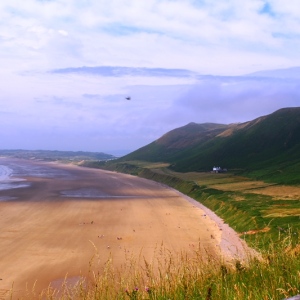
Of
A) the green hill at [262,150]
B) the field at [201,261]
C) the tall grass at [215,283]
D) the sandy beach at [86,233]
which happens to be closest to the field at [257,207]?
the field at [201,261]

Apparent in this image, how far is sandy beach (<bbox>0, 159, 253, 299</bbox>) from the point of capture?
2410cm

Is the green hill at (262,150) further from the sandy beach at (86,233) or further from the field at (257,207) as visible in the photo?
the sandy beach at (86,233)

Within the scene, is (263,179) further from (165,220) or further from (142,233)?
(142,233)

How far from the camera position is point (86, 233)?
115 ft

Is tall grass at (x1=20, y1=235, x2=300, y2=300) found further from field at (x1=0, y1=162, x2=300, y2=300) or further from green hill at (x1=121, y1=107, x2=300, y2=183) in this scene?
green hill at (x1=121, y1=107, x2=300, y2=183)

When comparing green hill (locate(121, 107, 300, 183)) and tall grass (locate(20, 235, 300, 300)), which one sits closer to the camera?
tall grass (locate(20, 235, 300, 300))

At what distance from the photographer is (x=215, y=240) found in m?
31.9

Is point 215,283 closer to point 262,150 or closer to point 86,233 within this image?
point 86,233

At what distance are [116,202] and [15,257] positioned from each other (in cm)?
3174

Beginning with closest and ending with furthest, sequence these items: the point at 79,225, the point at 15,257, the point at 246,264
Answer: the point at 246,264, the point at 15,257, the point at 79,225

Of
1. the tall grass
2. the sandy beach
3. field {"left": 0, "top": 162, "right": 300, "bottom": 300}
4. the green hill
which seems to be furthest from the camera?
the green hill

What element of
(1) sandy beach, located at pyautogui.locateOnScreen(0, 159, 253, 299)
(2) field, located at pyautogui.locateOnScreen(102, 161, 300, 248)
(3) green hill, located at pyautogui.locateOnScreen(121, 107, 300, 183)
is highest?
(3) green hill, located at pyautogui.locateOnScreen(121, 107, 300, 183)

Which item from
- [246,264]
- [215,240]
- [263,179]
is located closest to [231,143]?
[263,179]

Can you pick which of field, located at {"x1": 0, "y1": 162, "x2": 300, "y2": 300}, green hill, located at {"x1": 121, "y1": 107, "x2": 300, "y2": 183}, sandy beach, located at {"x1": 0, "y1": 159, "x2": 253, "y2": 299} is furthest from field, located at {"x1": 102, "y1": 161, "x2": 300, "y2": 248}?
green hill, located at {"x1": 121, "y1": 107, "x2": 300, "y2": 183}
